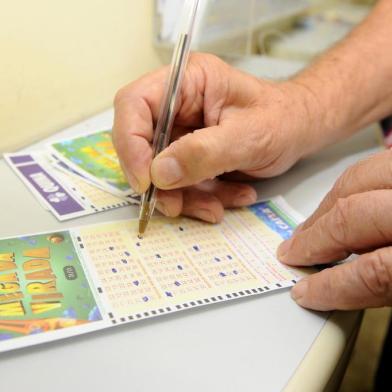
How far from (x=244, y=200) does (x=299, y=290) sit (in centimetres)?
16

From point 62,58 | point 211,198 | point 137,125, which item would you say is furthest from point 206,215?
point 62,58

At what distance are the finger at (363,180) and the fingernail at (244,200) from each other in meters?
0.09

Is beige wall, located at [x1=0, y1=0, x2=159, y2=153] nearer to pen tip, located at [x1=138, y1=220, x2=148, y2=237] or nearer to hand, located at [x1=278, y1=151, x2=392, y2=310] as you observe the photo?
pen tip, located at [x1=138, y1=220, x2=148, y2=237]

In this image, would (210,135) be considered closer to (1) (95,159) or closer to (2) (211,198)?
(2) (211,198)

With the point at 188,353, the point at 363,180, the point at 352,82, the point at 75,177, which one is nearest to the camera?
the point at 188,353

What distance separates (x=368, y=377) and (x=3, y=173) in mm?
960

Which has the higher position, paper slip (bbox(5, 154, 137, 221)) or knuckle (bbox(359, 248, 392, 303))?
paper slip (bbox(5, 154, 137, 221))

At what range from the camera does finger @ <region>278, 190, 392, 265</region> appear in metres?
0.42

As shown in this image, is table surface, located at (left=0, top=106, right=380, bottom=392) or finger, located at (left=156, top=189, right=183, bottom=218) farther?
finger, located at (left=156, top=189, right=183, bottom=218)

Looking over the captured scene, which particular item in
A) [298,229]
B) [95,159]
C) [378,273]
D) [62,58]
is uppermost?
[62,58]

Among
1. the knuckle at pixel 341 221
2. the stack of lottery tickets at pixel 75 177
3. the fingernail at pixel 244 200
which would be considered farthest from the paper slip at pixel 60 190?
the knuckle at pixel 341 221

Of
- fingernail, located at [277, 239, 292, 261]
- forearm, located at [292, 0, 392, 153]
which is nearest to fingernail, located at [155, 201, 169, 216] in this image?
fingernail, located at [277, 239, 292, 261]

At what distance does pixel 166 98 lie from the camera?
0.53 meters

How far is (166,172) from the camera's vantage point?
1.59 feet
